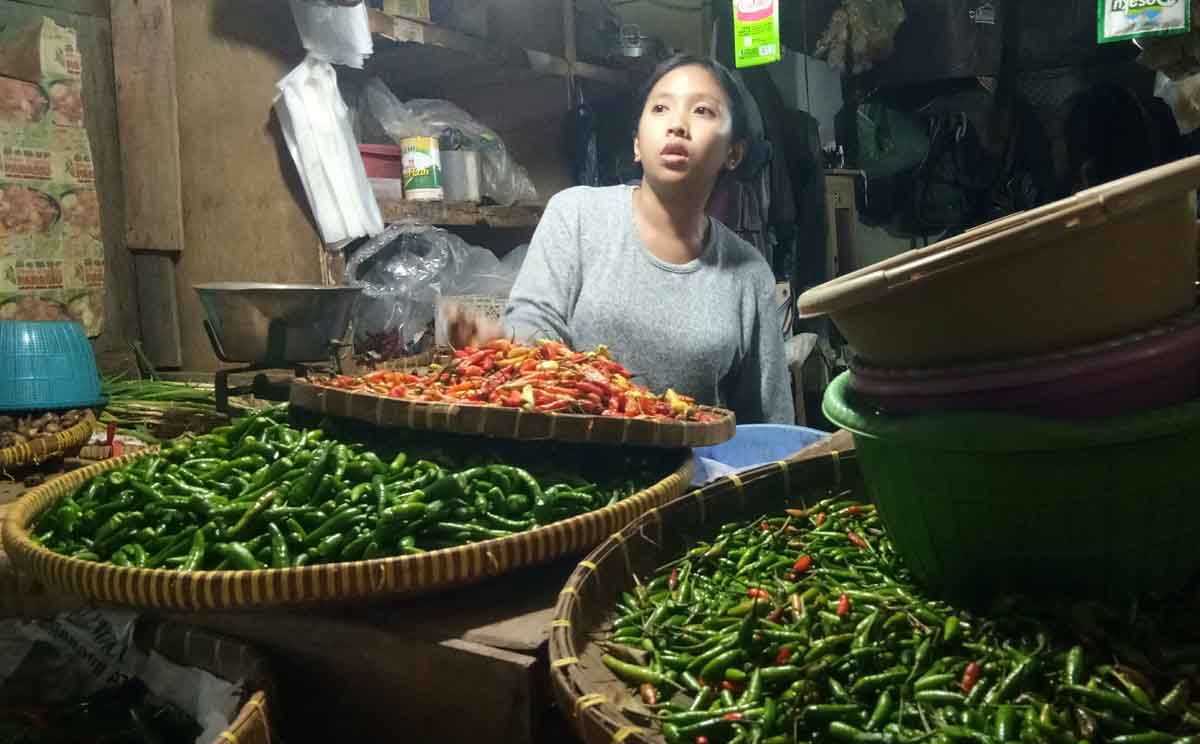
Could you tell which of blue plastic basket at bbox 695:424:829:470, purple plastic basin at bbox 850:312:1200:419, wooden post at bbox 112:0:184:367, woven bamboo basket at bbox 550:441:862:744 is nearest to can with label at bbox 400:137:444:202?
wooden post at bbox 112:0:184:367

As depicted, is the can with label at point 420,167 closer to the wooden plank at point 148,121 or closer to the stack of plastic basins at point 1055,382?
the wooden plank at point 148,121

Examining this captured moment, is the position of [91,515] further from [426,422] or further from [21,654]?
[426,422]

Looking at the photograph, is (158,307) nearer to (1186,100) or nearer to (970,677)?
(970,677)

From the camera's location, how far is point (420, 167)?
15.3 feet

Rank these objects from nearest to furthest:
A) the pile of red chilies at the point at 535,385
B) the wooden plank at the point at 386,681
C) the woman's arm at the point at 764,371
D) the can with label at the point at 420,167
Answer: the wooden plank at the point at 386,681, the pile of red chilies at the point at 535,385, the woman's arm at the point at 764,371, the can with label at the point at 420,167

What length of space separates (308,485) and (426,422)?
28 centimetres

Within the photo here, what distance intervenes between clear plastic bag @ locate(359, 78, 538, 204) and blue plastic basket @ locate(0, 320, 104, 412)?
6.36 feet

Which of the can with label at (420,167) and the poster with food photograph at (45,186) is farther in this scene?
the can with label at (420,167)

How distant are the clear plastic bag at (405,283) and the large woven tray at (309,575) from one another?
297 centimetres

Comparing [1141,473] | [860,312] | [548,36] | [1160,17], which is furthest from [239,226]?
[1160,17]

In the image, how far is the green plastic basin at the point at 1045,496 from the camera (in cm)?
120

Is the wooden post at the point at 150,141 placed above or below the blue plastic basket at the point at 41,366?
above

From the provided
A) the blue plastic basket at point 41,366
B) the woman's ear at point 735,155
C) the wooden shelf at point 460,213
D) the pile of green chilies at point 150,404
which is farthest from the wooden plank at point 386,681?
the wooden shelf at point 460,213

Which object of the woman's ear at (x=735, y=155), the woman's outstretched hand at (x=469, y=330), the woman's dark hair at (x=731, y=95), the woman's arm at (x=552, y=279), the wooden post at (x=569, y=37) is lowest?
the woman's outstretched hand at (x=469, y=330)
